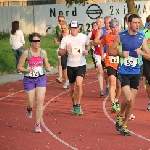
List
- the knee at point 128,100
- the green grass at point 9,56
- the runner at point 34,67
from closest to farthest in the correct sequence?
1. the knee at point 128,100
2. the runner at point 34,67
3. the green grass at point 9,56

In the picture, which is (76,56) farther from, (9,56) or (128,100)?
(9,56)

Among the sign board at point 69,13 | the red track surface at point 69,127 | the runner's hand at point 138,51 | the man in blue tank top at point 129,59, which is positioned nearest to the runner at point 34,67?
the red track surface at point 69,127

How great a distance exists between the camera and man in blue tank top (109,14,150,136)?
1359cm

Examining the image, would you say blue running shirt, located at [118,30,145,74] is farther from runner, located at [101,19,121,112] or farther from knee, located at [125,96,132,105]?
runner, located at [101,19,121,112]

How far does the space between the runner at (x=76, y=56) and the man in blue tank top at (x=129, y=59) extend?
301 cm

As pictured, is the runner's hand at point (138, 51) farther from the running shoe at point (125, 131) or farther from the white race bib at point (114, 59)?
the white race bib at point (114, 59)

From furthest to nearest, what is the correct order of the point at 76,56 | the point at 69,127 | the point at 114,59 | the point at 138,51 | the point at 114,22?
the point at 114,59 < the point at 76,56 < the point at 114,22 < the point at 69,127 < the point at 138,51

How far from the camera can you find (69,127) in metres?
15.0

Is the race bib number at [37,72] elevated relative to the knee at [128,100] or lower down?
elevated

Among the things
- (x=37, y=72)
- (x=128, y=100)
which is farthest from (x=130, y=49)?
(x=37, y=72)

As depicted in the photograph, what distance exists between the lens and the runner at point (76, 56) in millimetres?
16788

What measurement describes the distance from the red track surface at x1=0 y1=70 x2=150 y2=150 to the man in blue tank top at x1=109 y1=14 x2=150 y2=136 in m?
0.51

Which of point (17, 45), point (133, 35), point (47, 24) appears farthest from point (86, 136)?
point (47, 24)

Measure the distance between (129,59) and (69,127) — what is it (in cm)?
201
